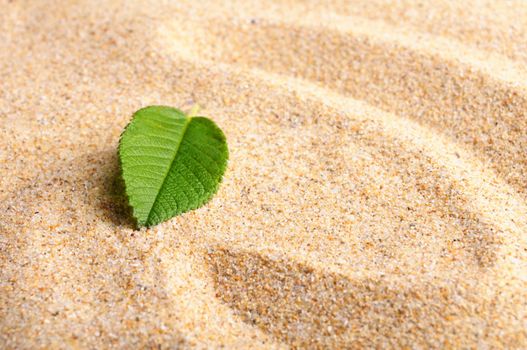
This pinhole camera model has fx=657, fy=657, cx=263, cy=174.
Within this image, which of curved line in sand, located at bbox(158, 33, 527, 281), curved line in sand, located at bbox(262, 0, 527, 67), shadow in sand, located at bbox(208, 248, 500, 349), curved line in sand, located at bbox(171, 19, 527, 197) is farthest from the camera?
curved line in sand, located at bbox(262, 0, 527, 67)

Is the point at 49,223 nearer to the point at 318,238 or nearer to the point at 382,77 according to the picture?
the point at 318,238

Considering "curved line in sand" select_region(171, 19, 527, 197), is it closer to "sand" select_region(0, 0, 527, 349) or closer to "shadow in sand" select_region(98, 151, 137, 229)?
"sand" select_region(0, 0, 527, 349)

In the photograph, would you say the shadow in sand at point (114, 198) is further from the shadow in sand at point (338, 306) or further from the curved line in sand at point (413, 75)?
the curved line in sand at point (413, 75)

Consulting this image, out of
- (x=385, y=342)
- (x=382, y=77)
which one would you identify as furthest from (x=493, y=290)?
(x=382, y=77)

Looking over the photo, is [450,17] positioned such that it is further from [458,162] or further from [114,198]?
[114,198]

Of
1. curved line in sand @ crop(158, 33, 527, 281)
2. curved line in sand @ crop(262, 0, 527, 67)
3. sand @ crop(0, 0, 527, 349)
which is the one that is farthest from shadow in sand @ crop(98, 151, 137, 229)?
curved line in sand @ crop(262, 0, 527, 67)

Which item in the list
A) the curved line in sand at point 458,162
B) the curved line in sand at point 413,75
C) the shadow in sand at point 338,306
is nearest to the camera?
the shadow in sand at point 338,306

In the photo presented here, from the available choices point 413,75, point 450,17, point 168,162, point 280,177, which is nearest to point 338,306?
point 280,177

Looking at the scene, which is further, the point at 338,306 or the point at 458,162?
the point at 458,162

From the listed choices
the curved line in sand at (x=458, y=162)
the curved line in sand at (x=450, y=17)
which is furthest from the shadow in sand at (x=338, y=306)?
the curved line in sand at (x=450, y=17)
